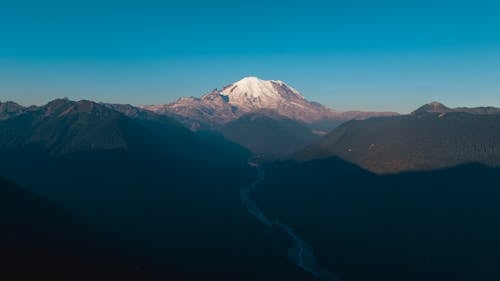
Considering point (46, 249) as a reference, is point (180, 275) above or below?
below

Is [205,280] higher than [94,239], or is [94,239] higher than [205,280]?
[94,239]

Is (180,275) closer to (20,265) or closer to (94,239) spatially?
(94,239)

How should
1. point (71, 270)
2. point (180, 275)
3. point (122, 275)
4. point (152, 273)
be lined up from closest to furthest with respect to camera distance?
point (71, 270) → point (122, 275) → point (152, 273) → point (180, 275)

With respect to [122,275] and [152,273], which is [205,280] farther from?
[122,275]

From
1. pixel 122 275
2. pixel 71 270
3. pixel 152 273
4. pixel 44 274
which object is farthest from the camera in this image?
pixel 152 273

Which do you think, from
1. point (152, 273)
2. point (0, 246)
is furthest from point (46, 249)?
point (152, 273)

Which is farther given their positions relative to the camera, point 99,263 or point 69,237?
point 69,237

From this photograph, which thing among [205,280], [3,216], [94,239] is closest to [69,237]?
[94,239]

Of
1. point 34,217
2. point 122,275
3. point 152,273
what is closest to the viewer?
point 122,275

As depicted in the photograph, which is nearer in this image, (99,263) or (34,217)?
(99,263)
